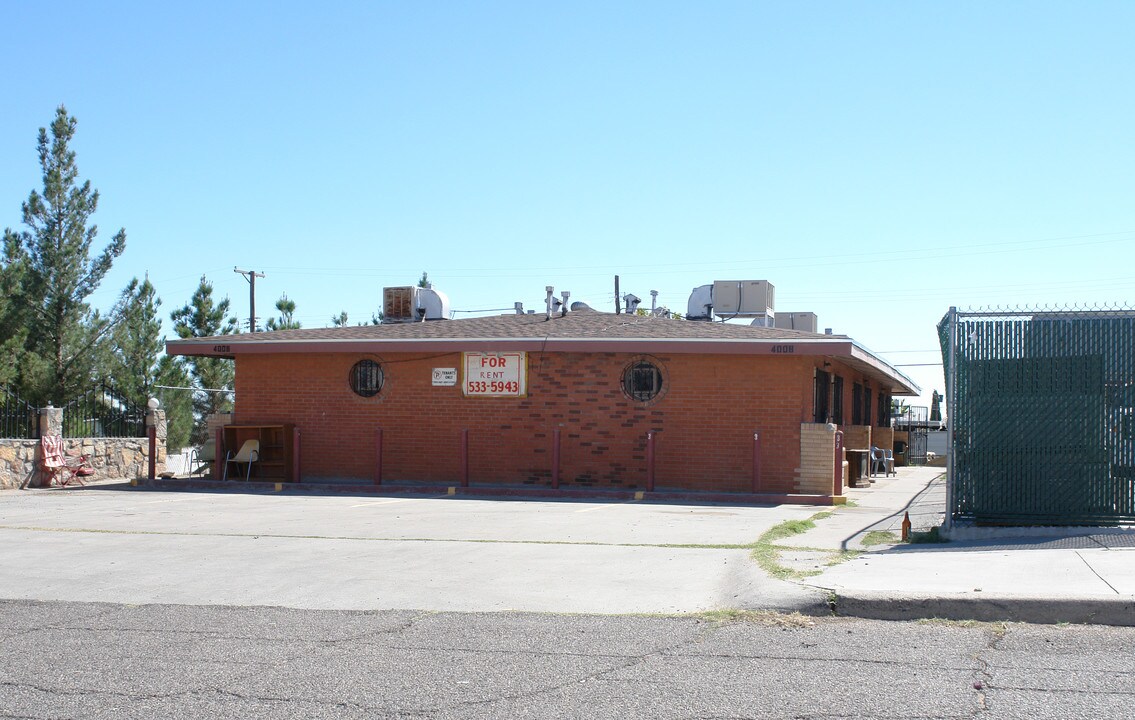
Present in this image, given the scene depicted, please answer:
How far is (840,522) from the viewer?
14656mm

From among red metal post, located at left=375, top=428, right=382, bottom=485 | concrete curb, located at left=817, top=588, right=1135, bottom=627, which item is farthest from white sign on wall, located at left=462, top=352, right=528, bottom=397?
concrete curb, located at left=817, top=588, right=1135, bottom=627

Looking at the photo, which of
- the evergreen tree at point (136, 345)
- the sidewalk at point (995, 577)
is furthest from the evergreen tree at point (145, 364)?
the sidewalk at point (995, 577)

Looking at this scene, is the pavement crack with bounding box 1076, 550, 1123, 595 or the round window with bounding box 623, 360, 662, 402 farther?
the round window with bounding box 623, 360, 662, 402

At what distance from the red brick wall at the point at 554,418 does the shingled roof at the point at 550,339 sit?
1.45 ft

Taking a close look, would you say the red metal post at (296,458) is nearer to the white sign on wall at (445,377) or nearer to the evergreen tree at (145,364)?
the white sign on wall at (445,377)

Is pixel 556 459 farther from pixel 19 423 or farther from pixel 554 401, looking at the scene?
pixel 19 423

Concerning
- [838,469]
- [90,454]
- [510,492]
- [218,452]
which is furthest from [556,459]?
[90,454]

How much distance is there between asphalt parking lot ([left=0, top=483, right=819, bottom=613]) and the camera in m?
8.27

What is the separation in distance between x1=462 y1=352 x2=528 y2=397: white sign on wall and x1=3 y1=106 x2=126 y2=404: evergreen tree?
13.3 meters

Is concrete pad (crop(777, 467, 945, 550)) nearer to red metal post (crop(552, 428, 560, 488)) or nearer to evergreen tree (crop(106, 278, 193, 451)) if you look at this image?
red metal post (crop(552, 428, 560, 488))

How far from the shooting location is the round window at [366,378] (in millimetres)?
21141

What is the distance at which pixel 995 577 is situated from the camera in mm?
8086

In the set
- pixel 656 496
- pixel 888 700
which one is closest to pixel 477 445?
pixel 656 496

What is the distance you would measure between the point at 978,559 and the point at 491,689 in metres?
5.15
